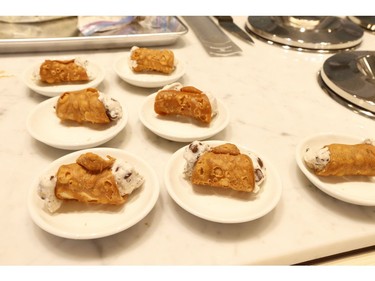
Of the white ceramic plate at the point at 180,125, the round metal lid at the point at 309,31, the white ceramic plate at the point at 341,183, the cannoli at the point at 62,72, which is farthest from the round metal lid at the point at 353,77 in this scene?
the cannoli at the point at 62,72

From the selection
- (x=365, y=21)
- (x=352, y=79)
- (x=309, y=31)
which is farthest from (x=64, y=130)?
(x=365, y=21)

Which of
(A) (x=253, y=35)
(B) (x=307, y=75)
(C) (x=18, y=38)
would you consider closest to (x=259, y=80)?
(B) (x=307, y=75)

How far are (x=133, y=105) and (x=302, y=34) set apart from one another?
31.6 inches

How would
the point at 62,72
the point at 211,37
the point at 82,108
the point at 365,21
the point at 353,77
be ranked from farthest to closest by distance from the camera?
the point at 365,21 < the point at 211,37 < the point at 353,77 < the point at 62,72 < the point at 82,108

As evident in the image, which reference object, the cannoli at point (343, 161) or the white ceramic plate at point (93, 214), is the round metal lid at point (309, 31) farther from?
the white ceramic plate at point (93, 214)

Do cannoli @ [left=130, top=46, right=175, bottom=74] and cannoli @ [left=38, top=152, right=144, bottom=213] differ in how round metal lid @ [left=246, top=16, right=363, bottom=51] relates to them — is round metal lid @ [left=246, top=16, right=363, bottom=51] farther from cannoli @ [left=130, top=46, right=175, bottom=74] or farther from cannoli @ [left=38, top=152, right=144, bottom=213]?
cannoli @ [left=38, top=152, right=144, bottom=213]

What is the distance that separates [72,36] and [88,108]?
533 millimetres

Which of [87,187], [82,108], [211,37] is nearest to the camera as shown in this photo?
[87,187]

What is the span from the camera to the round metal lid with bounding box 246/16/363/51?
1418 millimetres

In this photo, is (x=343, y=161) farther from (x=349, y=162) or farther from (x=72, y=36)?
(x=72, y=36)

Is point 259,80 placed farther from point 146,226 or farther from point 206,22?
point 146,226

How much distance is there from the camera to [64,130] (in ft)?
2.97

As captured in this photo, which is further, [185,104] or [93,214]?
[185,104]

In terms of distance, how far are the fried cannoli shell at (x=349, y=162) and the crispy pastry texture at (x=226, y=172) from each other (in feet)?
0.56
